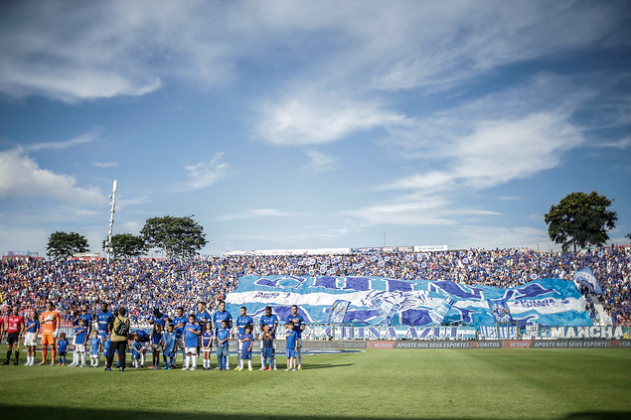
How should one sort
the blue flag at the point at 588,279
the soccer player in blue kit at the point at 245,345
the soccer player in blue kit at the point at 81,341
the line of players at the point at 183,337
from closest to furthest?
the line of players at the point at 183,337, the soccer player in blue kit at the point at 245,345, the soccer player in blue kit at the point at 81,341, the blue flag at the point at 588,279

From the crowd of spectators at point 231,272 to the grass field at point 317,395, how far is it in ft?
106

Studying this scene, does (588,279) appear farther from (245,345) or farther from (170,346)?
(170,346)

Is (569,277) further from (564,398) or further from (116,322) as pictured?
(116,322)

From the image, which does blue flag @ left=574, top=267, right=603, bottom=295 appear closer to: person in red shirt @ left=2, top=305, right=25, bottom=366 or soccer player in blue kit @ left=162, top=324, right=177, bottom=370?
soccer player in blue kit @ left=162, top=324, right=177, bottom=370

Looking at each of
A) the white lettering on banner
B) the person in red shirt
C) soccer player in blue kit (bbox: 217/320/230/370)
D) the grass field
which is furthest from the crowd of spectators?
the grass field

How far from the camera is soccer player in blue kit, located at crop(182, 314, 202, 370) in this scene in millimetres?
15992

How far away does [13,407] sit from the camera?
312 inches

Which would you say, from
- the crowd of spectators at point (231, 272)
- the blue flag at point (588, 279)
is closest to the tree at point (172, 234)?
the crowd of spectators at point (231, 272)

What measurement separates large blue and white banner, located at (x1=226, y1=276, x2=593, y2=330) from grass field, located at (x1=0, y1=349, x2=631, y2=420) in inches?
997

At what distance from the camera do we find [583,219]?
258 ft

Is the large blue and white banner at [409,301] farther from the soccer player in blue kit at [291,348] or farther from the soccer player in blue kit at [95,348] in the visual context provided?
the soccer player in blue kit at [95,348]

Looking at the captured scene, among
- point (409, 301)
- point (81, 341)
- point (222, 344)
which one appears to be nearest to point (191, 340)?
point (222, 344)

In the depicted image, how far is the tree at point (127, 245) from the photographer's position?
9725cm

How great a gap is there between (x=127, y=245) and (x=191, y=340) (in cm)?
8885
